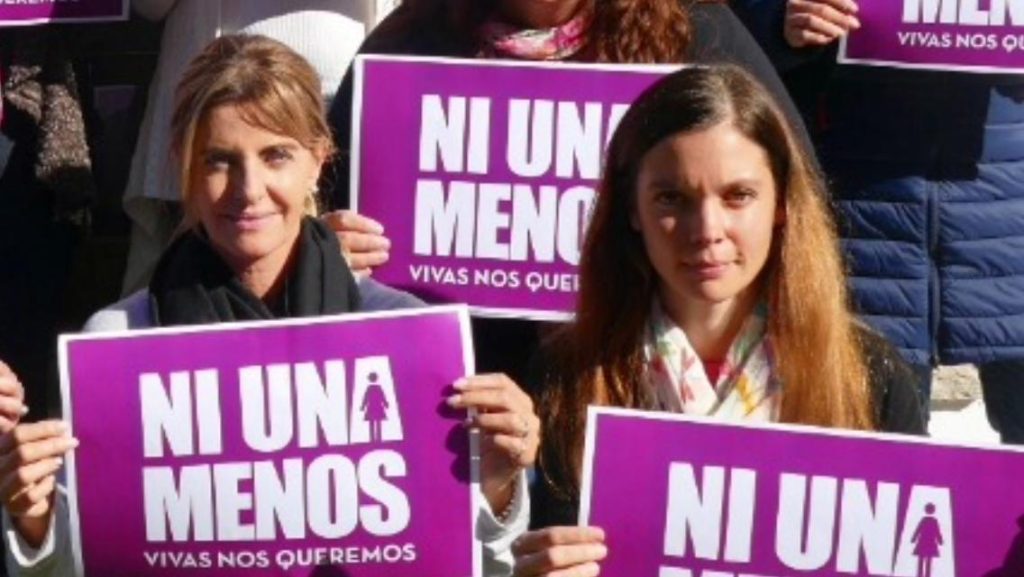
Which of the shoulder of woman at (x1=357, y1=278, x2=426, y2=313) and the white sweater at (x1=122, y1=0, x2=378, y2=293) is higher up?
the white sweater at (x1=122, y1=0, x2=378, y2=293)

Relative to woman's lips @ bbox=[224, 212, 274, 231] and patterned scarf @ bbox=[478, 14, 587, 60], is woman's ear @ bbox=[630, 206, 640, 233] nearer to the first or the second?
woman's lips @ bbox=[224, 212, 274, 231]

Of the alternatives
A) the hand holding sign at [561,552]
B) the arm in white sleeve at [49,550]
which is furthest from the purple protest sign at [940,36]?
the arm in white sleeve at [49,550]

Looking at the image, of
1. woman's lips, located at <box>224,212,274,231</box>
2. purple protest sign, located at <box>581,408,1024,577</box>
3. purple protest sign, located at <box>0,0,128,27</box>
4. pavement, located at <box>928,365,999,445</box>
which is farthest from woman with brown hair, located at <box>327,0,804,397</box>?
pavement, located at <box>928,365,999,445</box>

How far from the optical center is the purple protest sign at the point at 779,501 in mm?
3967

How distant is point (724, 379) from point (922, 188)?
1.31m

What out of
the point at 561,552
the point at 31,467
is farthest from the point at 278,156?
the point at 561,552

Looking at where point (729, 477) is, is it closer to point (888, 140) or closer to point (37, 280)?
point (888, 140)

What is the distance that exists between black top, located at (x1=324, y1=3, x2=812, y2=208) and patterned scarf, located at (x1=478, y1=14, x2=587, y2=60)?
73 mm

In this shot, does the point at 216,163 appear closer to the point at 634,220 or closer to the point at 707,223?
the point at 634,220

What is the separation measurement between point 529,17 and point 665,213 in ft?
3.25

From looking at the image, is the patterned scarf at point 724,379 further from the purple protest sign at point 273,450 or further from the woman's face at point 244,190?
the woman's face at point 244,190

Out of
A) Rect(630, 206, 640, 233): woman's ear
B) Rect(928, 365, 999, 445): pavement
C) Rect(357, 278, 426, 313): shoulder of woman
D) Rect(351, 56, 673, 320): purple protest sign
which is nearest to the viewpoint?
Rect(630, 206, 640, 233): woman's ear

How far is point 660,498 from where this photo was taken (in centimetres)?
403

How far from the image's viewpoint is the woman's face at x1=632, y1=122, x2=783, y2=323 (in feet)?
13.5
